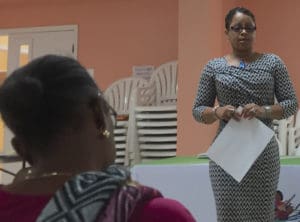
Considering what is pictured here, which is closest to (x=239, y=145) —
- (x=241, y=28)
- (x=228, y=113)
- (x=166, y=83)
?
(x=228, y=113)

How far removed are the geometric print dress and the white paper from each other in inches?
1.2

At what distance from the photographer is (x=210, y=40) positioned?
4715 millimetres

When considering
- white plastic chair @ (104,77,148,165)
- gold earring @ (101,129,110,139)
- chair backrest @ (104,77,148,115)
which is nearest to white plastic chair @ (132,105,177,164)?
white plastic chair @ (104,77,148,165)

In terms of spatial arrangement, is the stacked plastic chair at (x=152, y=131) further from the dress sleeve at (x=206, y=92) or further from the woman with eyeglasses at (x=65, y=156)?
the woman with eyeglasses at (x=65, y=156)

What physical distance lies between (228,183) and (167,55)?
12.2 feet

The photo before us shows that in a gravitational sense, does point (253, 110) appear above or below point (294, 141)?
above

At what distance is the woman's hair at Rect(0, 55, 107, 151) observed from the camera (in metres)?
0.82

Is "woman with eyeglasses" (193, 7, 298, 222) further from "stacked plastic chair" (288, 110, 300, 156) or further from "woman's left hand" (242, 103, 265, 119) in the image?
"stacked plastic chair" (288, 110, 300, 156)

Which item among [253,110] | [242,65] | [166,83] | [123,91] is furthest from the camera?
[123,91]

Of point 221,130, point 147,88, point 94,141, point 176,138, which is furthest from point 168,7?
point 94,141

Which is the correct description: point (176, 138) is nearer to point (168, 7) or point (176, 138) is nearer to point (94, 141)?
point (168, 7)

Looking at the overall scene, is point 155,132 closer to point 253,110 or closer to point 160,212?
point 253,110

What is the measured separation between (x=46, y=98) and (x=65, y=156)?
A: 0.32 ft

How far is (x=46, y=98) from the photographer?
0.82m
